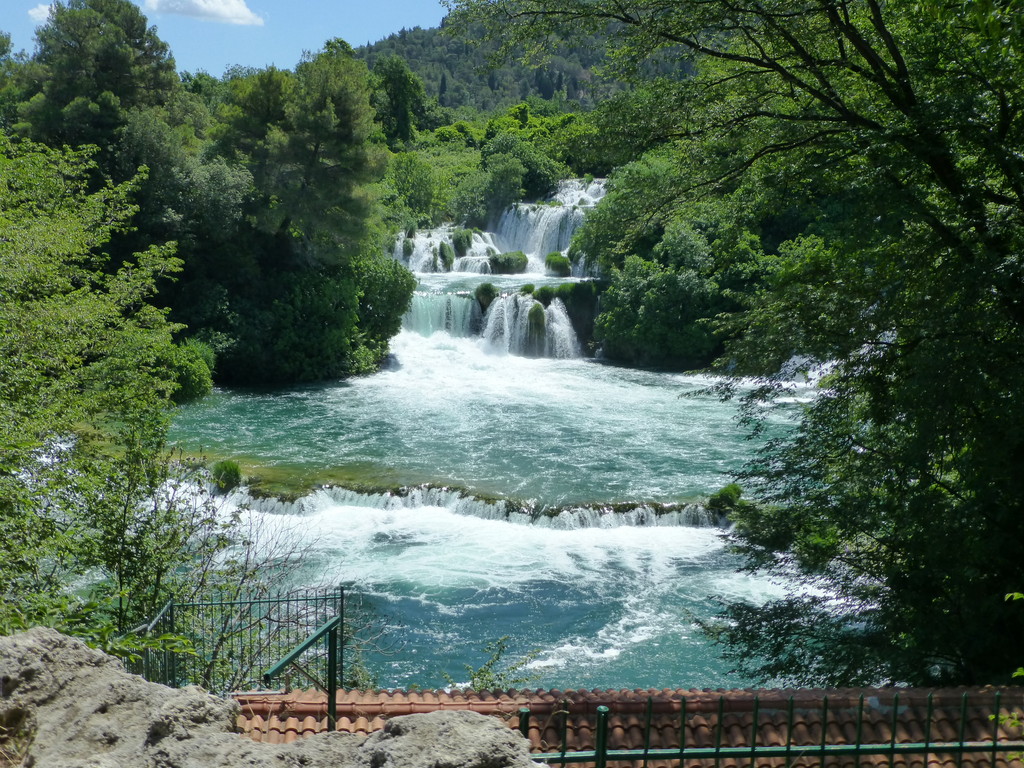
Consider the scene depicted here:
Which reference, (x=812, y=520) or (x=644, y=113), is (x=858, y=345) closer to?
(x=812, y=520)

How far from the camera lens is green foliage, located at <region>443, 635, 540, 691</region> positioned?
25.4 feet

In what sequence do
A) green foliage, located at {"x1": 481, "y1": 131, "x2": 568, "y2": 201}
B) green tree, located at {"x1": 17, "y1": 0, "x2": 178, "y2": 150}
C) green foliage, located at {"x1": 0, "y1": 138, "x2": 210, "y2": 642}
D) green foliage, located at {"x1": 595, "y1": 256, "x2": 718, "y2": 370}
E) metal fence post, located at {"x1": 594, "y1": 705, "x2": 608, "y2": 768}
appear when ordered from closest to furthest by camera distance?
metal fence post, located at {"x1": 594, "y1": 705, "x2": 608, "y2": 768} < green foliage, located at {"x1": 0, "y1": 138, "x2": 210, "y2": 642} < green tree, located at {"x1": 17, "y1": 0, "x2": 178, "y2": 150} < green foliage, located at {"x1": 595, "y1": 256, "x2": 718, "y2": 370} < green foliage, located at {"x1": 481, "y1": 131, "x2": 568, "y2": 201}

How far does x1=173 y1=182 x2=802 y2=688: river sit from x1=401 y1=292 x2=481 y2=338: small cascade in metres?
0.98

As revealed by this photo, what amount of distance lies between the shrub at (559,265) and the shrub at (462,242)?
359 cm

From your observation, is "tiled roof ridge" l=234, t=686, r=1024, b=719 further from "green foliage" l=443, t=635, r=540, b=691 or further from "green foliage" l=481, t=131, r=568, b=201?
"green foliage" l=481, t=131, r=568, b=201

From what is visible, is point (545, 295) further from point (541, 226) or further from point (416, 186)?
point (416, 186)

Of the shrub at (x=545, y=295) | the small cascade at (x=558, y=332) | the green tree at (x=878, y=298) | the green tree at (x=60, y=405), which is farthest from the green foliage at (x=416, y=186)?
the green tree at (x=878, y=298)

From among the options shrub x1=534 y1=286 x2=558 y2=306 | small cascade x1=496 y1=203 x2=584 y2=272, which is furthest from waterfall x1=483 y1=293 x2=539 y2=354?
small cascade x1=496 y1=203 x2=584 y2=272

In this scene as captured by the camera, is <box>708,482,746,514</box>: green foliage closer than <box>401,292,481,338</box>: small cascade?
Yes

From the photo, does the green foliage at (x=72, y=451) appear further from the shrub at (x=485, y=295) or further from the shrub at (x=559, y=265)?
the shrub at (x=559, y=265)

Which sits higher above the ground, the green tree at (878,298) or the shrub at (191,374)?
the green tree at (878,298)

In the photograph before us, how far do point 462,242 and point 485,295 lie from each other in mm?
7561

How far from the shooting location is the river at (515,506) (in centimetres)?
1080

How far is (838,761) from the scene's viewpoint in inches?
169
